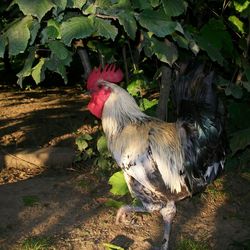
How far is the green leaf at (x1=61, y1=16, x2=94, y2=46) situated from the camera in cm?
148

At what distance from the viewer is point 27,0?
4.80 ft

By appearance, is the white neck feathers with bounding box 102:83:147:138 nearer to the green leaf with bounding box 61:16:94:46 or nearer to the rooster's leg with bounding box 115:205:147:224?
the rooster's leg with bounding box 115:205:147:224

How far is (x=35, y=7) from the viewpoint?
146 centimetres

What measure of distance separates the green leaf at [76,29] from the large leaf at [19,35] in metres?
0.18

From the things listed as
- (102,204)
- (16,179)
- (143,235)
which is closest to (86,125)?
(16,179)

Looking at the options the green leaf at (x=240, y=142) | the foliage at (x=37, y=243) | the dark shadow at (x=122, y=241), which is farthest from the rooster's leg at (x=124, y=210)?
the green leaf at (x=240, y=142)

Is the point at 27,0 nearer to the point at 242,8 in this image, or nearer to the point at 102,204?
the point at 242,8

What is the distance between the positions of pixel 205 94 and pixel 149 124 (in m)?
0.59

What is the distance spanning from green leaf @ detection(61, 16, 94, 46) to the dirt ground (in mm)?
2539

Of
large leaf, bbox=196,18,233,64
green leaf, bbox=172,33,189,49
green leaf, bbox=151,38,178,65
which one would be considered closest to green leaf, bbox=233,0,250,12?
large leaf, bbox=196,18,233,64

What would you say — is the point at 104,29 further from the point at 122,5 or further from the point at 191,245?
the point at 191,245

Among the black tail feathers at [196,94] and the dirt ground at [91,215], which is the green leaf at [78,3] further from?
the dirt ground at [91,215]

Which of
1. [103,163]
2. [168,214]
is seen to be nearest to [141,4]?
[168,214]

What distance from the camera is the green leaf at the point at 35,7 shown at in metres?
1.45
